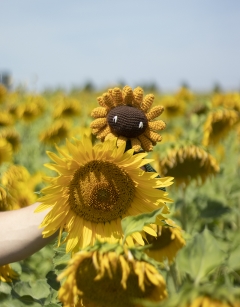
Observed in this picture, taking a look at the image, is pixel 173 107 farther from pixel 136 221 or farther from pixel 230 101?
pixel 136 221

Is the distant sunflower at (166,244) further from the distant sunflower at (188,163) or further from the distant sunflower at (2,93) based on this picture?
the distant sunflower at (2,93)

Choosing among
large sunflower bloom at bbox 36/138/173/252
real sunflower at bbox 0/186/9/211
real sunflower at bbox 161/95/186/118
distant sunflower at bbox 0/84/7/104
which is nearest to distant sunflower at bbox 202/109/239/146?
real sunflower at bbox 0/186/9/211

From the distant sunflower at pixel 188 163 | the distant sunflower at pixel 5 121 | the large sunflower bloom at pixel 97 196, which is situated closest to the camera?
the large sunflower bloom at pixel 97 196

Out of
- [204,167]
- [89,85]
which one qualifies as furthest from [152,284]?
[89,85]

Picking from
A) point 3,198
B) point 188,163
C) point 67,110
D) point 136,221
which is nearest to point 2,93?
point 67,110

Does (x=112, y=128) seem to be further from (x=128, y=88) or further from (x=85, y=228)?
(x=85, y=228)

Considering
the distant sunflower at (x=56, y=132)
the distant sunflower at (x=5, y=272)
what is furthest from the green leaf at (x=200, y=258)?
the distant sunflower at (x=56, y=132)
